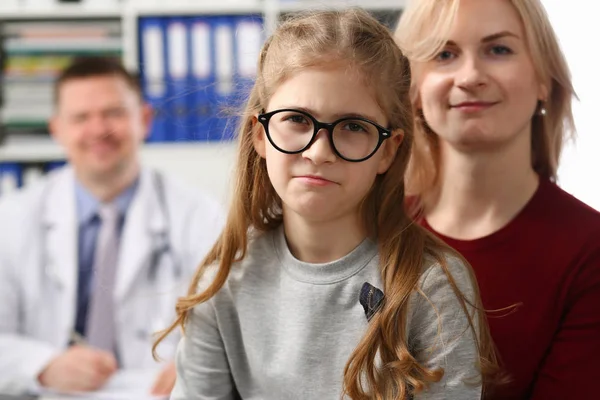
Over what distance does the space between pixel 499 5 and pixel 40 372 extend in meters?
2.10

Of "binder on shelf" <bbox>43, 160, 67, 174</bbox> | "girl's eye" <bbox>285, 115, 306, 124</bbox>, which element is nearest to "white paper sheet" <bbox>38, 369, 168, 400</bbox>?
"binder on shelf" <bbox>43, 160, 67, 174</bbox>

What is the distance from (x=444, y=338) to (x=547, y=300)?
1.03 feet

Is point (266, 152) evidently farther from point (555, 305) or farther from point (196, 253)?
point (196, 253)

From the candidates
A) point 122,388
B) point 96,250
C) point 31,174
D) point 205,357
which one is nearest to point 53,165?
point 31,174

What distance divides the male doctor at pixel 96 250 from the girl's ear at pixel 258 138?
4.96 ft

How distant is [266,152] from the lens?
1036mm

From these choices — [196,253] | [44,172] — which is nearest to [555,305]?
[196,253]

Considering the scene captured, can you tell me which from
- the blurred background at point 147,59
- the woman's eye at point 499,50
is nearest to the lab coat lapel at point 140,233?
the blurred background at point 147,59

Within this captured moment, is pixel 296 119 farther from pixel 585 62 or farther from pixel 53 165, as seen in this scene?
pixel 53 165

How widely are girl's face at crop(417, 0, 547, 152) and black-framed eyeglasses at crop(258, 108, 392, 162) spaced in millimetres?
279

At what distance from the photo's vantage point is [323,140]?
3.14ft

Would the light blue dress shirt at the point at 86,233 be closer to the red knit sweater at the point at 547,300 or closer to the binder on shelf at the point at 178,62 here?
the binder on shelf at the point at 178,62

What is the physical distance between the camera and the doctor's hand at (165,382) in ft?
8.19

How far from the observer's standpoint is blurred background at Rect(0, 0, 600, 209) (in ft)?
8.47
